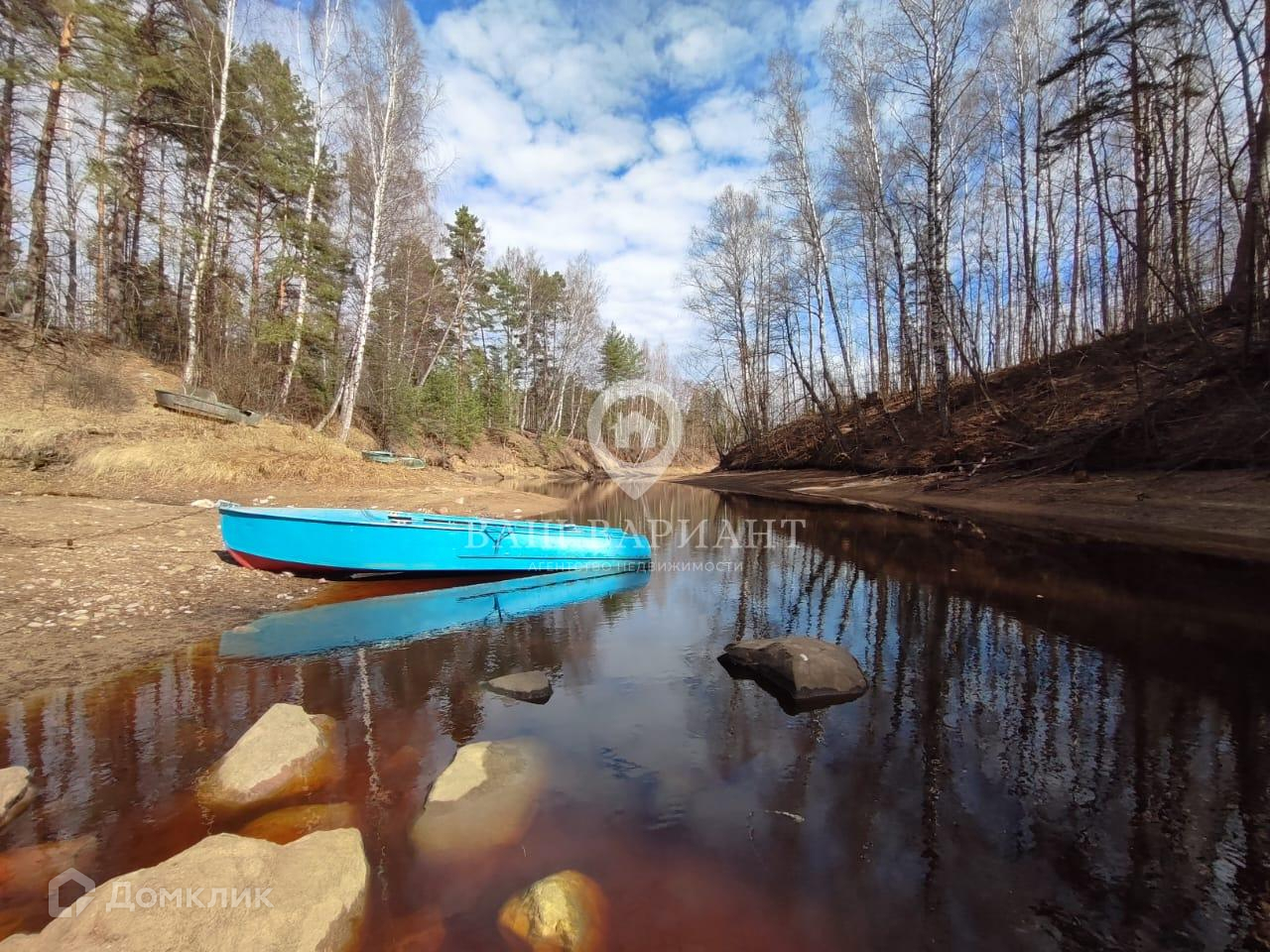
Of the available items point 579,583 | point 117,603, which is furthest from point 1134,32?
point 117,603

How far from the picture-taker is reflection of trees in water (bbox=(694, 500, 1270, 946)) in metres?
2.36

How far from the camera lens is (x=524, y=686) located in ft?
14.9

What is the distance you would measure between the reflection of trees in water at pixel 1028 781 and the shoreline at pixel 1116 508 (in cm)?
551

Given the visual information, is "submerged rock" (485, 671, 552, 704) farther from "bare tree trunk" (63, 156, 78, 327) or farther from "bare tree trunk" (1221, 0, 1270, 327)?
"bare tree trunk" (63, 156, 78, 327)

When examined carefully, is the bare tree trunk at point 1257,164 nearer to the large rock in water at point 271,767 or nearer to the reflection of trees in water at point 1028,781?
the reflection of trees in water at point 1028,781

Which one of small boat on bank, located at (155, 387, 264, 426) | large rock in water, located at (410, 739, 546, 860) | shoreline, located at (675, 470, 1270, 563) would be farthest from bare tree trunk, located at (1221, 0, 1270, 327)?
small boat on bank, located at (155, 387, 264, 426)

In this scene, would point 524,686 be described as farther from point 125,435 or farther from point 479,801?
point 125,435

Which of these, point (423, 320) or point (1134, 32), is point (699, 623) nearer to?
point (1134, 32)

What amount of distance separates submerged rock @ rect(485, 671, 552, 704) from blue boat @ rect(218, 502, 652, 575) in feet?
12.4

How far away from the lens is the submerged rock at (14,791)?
272 cm

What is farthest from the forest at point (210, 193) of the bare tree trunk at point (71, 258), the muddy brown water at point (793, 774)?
the muddy brown water at point (793, 774)

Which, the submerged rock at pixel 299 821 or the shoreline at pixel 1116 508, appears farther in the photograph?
the shoreline at pixel 1116 508

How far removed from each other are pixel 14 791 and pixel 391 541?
16.3 ft

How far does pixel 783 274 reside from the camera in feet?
92.4
